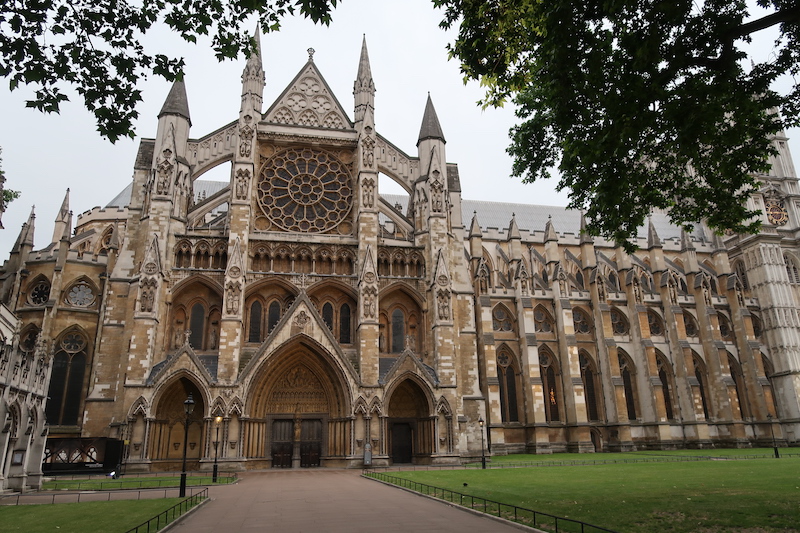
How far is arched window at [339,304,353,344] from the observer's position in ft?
107

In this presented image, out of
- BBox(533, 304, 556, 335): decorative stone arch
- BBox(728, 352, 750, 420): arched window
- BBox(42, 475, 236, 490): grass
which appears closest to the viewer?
BBox(42, 475, 236, 490): grass

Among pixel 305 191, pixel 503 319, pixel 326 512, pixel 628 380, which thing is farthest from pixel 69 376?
pixel 628 380

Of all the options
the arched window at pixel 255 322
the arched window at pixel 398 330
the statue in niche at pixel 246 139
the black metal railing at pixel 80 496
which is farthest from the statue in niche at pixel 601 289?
the black metal railing at pixel 80 496

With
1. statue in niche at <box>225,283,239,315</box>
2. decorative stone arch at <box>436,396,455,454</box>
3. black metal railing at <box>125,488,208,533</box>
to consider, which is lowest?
black metal railing at <box>125,488,208,533</box>

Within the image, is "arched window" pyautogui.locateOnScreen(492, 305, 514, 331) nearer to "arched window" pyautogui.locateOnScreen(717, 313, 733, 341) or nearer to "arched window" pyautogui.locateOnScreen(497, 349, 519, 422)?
"arched window" pyautogui.locateOnScreen(497, 349, 519, 422)

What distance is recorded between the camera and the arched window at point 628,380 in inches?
1782

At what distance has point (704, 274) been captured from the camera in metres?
49.3

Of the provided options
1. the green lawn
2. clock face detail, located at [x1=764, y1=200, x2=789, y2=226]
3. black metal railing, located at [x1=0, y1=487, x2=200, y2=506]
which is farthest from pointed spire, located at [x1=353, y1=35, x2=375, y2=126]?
clock face detail, located at [x1=764, y1=200, x2=789, y2=226]

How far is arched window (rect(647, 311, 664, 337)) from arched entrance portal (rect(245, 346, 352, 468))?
30290mm

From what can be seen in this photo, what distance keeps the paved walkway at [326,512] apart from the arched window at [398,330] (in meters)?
13.3

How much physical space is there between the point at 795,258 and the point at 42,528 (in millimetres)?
61238

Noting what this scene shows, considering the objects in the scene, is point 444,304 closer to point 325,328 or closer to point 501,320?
point 325,328

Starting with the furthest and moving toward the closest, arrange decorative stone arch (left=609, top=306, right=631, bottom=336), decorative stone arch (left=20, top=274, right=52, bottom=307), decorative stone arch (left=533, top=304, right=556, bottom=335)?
decorative stone arch (left=609, top=306, right=631, bottom=336) → decorative stone arch (left=533, top=304, right=556, bottom=335) → decorative stone arch (left=20, top=274, right=52, bottom=307)

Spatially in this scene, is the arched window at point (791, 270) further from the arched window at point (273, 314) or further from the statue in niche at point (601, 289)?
the arched window at point (273, 314)
